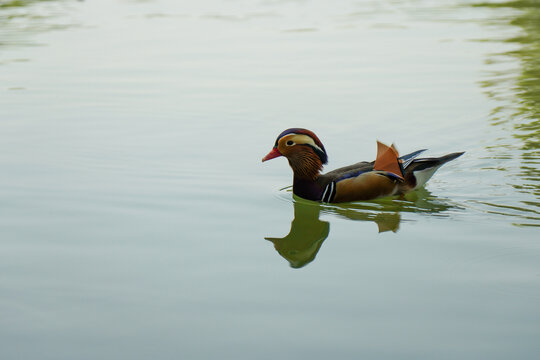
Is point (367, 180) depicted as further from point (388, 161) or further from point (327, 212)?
point (327, 212)

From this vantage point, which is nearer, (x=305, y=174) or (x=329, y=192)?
(x=329, y=192)

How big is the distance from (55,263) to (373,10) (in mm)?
16845

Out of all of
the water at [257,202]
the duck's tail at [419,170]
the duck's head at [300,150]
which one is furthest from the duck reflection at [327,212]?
the duck's head at [300,150]

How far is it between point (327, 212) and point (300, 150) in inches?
32.2

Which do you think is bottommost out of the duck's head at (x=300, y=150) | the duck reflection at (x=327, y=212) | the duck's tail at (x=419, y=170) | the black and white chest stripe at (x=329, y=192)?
Result: the duck reflection at (x=327, y=212)

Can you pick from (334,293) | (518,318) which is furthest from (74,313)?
(518,318)

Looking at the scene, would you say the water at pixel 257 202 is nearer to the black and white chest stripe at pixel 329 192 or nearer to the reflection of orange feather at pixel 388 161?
the black and white chest stripe at pixel 329 192

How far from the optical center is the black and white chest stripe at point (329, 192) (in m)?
8.63

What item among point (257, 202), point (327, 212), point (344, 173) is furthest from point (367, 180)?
point (257, 202)

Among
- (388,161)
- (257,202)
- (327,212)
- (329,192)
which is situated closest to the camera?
(327,212)

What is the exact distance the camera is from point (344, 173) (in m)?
8.74

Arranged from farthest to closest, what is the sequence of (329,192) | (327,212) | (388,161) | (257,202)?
1. (388,161)
2. (329,192)
3. (257,202)
4. (327,212)

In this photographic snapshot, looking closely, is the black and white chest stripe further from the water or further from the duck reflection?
the water

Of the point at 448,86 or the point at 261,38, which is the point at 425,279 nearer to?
the point at 448,86
